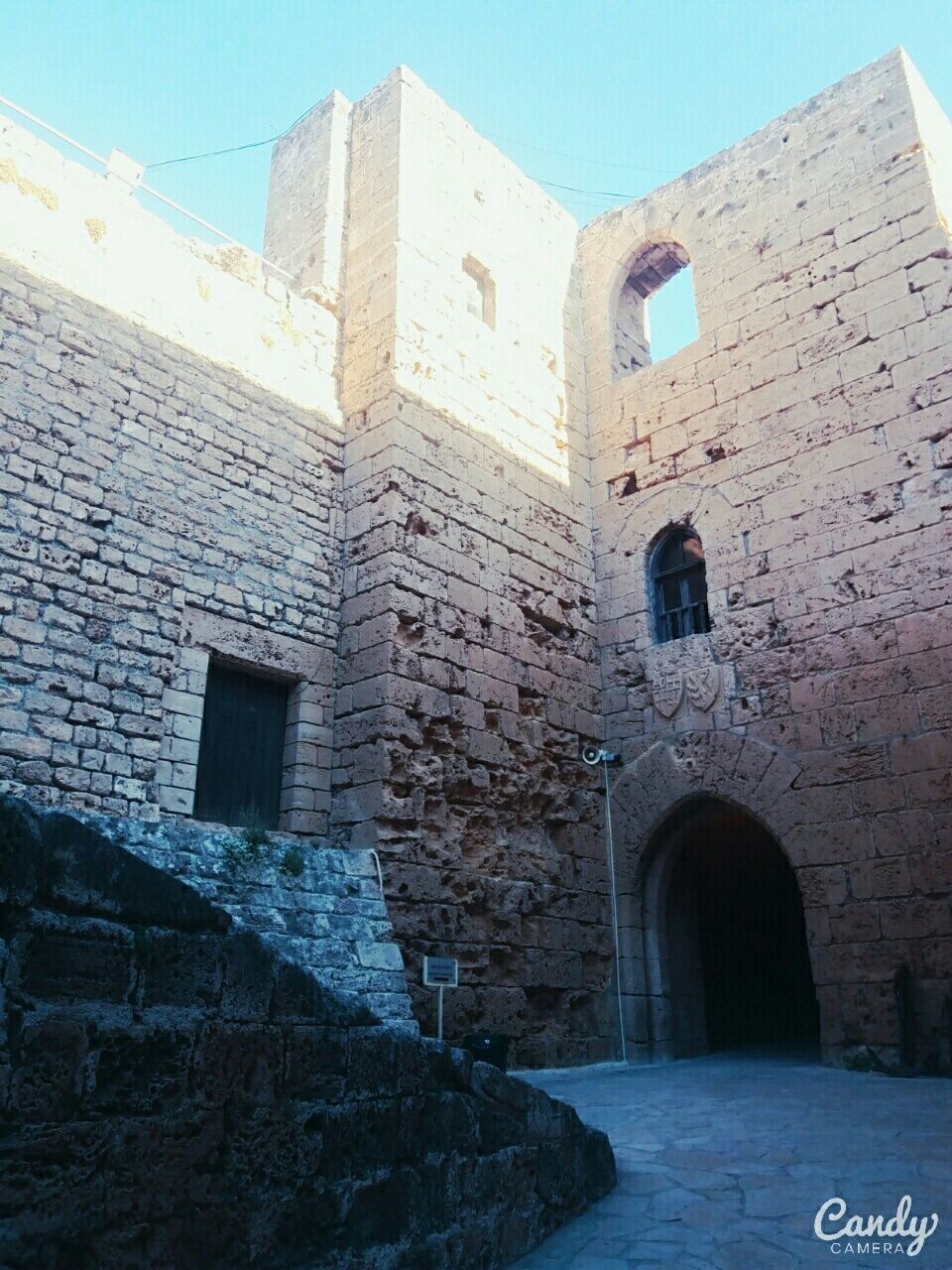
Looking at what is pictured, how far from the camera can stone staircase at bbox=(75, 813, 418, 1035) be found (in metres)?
5.14

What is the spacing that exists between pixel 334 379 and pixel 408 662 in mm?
2613

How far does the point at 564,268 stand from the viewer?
10.2m

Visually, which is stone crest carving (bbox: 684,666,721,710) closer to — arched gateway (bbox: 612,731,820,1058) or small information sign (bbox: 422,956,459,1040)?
arched gateway (bbox: 612,731,820,1058)

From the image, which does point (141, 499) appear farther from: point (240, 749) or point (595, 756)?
point (595, 756)

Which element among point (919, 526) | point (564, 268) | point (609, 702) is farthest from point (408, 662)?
point (564, 268)

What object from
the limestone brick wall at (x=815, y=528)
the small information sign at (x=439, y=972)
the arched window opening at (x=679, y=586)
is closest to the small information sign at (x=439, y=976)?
the small information sign at (x=439, y=972)

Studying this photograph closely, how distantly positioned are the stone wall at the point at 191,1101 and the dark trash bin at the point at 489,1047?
9.45 ft

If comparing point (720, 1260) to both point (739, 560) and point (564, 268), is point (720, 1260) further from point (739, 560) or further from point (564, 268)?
point (564, 268)

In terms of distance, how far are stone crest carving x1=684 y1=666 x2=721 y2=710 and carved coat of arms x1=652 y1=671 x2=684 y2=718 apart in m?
0.08

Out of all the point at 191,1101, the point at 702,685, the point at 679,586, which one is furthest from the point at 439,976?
the point at 679,586

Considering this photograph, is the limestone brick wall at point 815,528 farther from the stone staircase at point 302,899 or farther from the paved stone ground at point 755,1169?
the stone staircase at point 302,899

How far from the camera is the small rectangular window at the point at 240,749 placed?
625cm

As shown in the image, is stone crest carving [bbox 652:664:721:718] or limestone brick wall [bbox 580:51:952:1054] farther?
stone crest carving [bbox 652:664:721:718]

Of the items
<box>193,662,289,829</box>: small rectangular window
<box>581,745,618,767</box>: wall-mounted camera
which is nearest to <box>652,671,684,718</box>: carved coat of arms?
<box>581,745,618,767</box>: wall-mounted camera
